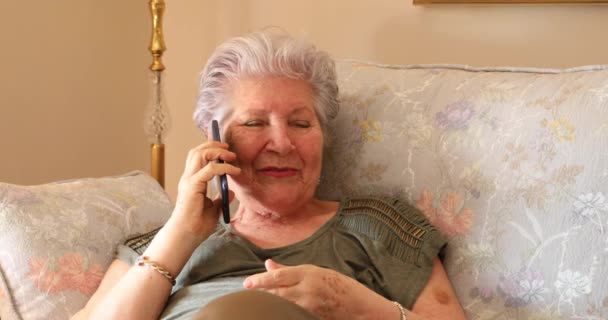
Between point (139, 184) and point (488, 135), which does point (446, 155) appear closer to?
point (488, 135)

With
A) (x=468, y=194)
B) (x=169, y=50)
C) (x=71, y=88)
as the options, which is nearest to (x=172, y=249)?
(x=468, y=194)

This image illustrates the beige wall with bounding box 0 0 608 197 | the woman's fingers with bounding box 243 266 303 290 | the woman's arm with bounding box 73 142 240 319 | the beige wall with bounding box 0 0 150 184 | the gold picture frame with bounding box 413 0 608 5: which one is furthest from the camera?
the beige wall with bounding box 0 0 150 184

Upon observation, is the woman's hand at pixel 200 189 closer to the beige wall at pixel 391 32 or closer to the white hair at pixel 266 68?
the white hair at pixel 266 68

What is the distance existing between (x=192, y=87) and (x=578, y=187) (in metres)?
1.63

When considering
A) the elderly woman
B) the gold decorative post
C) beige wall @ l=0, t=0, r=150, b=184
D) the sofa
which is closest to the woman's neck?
the elderly woman

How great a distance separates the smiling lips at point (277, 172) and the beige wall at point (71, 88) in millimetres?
1068

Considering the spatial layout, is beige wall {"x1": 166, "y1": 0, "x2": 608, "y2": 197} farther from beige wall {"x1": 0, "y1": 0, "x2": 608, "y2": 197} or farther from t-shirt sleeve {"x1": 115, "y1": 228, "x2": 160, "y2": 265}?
t-shirt sleeve {"x1": 115, "y1": 228, "x2": 160, "y2": 265}

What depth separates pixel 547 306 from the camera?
1.30m

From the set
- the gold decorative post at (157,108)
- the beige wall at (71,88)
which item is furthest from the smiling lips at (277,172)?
the beige wall at (71,88)

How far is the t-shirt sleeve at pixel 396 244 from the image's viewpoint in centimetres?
137

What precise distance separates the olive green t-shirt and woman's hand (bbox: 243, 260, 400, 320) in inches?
6.0

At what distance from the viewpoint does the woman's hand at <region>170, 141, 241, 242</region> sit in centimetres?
136

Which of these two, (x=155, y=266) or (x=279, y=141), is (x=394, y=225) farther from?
(x=155, y=266)

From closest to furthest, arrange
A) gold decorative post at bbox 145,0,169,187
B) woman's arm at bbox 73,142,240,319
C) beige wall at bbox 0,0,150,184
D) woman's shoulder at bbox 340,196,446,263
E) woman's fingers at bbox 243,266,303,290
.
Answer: woman's fingers at bbox 243,266,303,290 → woman's arm at bbox 73,142,240,319 → woman's shoulder at bbox 340,196,446,263 → gold decorative post at bbox 145,0,169,187 → beige wall at bbox 0,0,150,184
